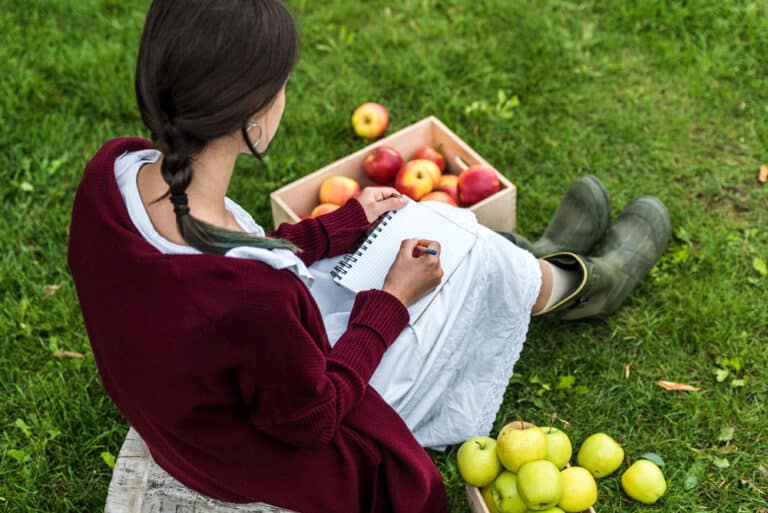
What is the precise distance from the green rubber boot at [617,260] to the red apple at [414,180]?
2.09ft

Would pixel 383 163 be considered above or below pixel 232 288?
below

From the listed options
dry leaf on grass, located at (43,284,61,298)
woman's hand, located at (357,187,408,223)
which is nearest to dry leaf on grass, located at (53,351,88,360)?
dry leaf on grass, located at (43,284,61,298)

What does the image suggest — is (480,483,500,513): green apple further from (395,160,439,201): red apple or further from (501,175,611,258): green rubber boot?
(395,160,439,201): red apple

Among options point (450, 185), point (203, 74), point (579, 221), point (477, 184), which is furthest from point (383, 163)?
point (203, 74)

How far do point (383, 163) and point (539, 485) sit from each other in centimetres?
163

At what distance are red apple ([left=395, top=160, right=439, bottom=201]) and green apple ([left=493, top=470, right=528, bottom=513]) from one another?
52.2 inches

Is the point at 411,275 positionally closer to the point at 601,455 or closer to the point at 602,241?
the point at 601,455

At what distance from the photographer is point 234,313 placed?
175 centimetres

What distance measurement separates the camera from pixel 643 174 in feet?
12.6

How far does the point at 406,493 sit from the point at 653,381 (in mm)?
1267

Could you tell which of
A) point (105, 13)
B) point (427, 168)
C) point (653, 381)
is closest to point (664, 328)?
point (653, 381)

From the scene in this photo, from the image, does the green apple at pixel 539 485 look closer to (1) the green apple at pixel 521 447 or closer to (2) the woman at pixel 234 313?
(1) the green apple at pixel 521 447

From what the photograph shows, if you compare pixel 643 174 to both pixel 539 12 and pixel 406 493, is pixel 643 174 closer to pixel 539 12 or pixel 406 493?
pixel 539 12

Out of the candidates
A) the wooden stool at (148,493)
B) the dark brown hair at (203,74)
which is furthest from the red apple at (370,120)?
the dark brown hair at (203,74)
